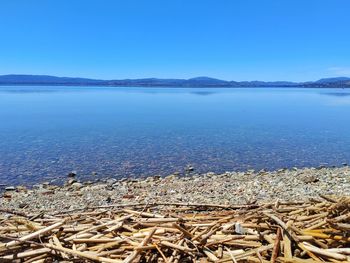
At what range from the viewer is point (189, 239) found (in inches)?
154

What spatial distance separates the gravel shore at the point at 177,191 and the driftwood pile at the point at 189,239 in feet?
24.8

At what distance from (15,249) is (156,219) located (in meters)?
1.59

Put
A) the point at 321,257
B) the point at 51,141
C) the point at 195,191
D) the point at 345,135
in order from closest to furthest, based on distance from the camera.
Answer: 1. the point at 321,257
2. the point at 195,191
3. the point at 51,141
4. the point at 345,135

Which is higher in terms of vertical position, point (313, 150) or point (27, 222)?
point (27, 222)

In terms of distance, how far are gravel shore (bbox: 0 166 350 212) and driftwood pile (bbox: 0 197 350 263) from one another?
7554mm

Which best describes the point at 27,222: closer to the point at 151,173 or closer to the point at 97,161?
the point at 151,173

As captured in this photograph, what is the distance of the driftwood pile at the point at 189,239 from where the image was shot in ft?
11.9

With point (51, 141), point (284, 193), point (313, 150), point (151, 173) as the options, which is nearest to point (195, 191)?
point (284, 193)

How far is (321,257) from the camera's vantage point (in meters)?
3.60

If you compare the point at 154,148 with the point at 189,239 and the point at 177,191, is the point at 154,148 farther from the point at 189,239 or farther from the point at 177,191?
the point at 189,239

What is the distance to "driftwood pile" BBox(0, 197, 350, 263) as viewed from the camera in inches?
143

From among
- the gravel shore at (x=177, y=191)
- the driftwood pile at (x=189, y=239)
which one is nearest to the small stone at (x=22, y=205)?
the gravel shore at (x=177, y=191)

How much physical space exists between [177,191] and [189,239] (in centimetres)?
1151

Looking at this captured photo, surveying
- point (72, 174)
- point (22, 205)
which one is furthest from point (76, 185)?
point (22, 205)
